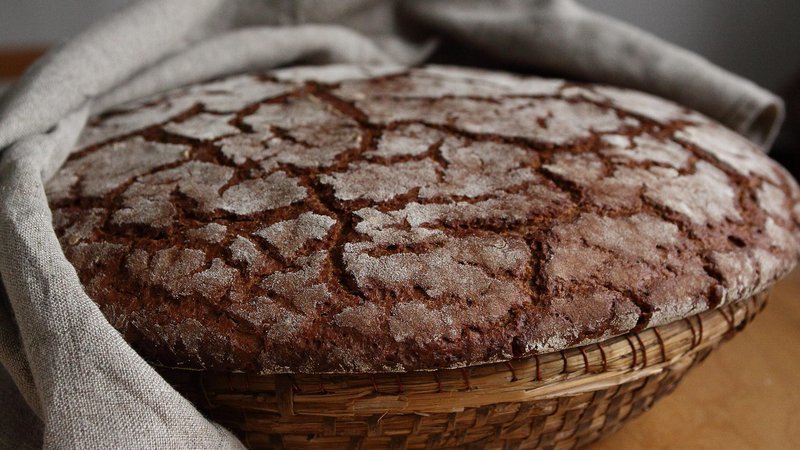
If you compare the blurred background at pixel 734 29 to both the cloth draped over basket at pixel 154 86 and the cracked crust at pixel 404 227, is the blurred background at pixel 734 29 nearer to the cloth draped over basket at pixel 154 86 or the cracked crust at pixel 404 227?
the cloth draped over basket at pixel 154 86

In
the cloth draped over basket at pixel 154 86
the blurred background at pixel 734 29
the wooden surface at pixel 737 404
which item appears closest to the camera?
the cloth draped over basket at pixel 154 86

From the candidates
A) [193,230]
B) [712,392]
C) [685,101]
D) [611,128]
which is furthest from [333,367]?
[685,101]

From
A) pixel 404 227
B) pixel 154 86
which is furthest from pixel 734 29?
pixel 404 227

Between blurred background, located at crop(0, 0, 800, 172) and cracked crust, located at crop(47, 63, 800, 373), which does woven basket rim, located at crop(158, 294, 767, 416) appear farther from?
blurred background, located at crop(0, 0, 800, 172)

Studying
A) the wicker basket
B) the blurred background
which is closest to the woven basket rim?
the wicker basket

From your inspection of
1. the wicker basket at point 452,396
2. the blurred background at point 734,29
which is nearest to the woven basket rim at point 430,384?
the wicker basket at point 452,396

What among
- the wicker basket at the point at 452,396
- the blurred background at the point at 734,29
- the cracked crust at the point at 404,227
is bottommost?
the blurred background at the point at 734,29
